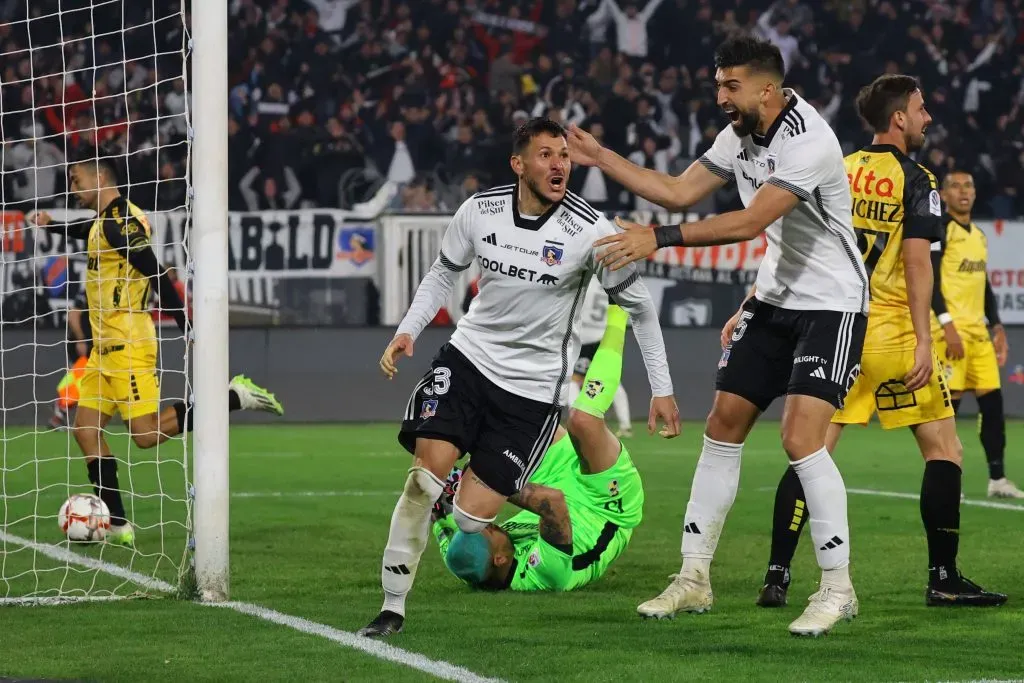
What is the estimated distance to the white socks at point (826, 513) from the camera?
543 centimetres

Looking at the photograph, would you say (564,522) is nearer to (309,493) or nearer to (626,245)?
(626,245)

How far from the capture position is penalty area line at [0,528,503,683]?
180 inches

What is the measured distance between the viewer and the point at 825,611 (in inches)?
209

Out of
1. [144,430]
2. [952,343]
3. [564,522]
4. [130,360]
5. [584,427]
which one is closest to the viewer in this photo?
[564,522]

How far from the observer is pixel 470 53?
21438 millimetres

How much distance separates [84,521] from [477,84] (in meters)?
14.1

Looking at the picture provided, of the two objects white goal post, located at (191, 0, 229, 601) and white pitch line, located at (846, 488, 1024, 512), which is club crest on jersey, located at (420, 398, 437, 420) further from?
white pitch line, located at (846, 488, 1024, 512)

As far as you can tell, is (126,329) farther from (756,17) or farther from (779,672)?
(756,17)

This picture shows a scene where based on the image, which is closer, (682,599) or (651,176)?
(682,599)

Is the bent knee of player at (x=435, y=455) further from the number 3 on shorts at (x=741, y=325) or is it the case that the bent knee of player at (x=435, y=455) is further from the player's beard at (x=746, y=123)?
the player's beard at (x=746, y=123)

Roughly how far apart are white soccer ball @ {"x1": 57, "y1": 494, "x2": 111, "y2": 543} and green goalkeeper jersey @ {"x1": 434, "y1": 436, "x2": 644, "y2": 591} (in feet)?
6.89

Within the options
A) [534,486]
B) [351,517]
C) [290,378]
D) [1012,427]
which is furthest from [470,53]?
[534,486]

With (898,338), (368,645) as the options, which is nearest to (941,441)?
(898,338)

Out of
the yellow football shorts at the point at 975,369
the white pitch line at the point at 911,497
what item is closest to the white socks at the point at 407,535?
the white pitch line at the point at 911,497
